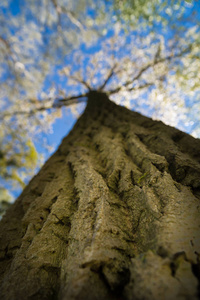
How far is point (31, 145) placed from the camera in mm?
8500

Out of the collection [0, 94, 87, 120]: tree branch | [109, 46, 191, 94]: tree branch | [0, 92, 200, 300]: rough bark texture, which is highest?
[109, 46, 191, 94]: tree branch

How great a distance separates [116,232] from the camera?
4.37 ft

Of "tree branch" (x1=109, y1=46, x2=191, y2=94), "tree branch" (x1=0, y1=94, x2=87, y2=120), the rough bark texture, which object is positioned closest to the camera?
the rough bark texture

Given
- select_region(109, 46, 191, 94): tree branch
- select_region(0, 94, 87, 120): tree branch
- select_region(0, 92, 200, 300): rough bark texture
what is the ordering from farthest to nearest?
select_region(0, 94, 87, 120): tree branch < select_region(109, 46, 191, 94): tree branch < select_region(0, 92, 200, 300): rough bark texture

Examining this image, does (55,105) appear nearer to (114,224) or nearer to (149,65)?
(149,65)

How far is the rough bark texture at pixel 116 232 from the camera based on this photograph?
93cm

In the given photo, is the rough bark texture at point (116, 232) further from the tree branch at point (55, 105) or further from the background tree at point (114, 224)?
the tree branch at point (55, 105)

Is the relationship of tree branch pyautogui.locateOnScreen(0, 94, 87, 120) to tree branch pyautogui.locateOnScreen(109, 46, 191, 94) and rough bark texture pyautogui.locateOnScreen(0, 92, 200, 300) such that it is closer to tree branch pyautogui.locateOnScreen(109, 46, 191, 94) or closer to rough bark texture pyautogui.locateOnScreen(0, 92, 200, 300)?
tree branch pyautogui.locateOnScreen(109, 46, 191, 94)

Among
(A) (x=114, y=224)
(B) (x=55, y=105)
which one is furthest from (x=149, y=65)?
(A) (x=114, y=224)

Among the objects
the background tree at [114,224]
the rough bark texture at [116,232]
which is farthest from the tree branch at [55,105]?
the rough bark texture at [116,232]

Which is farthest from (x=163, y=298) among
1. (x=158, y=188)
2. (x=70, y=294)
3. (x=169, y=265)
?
(x=158, y=188)

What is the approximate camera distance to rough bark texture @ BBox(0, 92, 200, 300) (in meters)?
0.93

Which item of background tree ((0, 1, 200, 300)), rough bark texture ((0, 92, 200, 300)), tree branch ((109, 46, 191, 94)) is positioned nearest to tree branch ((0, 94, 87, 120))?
Answer: tree branch ((109, 46, 191, 94))

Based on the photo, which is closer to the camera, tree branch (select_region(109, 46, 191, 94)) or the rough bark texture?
the rough bark texture
